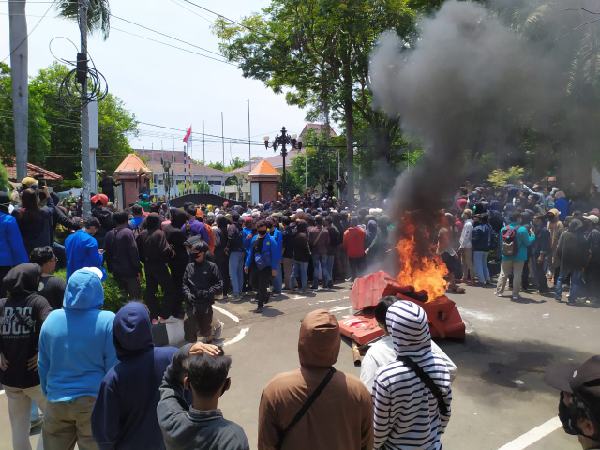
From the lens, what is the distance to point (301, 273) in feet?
36.9

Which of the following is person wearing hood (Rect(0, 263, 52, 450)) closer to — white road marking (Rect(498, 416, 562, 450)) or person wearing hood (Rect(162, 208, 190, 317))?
person wearing hood (Rect(162, 208, 190, 317))

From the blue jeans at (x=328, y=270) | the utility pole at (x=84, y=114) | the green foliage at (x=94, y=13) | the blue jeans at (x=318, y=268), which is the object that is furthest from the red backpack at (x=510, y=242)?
the green foliage at (x=94, y=13)

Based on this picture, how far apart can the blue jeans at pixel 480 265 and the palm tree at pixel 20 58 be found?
12.2m

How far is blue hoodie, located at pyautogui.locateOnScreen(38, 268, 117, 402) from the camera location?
128 inches

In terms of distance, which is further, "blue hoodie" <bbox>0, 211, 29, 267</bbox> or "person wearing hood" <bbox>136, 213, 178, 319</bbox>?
"person wearing hood" <bbox>136, 213, 178, 319</bbox>

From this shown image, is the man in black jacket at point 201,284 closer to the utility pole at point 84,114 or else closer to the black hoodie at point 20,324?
the black hoodie at point 20,324

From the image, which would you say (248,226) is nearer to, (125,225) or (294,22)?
(125,225)

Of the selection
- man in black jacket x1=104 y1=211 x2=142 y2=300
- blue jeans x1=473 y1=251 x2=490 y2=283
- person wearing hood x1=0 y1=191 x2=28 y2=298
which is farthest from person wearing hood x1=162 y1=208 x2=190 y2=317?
blue jeans x1=473 y1=251 x2=490 y2=283

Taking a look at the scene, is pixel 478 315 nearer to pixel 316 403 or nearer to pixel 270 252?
pixel 270 252

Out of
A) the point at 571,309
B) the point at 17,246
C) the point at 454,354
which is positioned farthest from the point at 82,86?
the point at 571,309

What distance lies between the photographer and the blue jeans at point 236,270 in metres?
10.3

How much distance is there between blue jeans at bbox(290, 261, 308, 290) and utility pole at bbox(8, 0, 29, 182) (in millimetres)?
→ 8188

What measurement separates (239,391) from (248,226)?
5169 mm

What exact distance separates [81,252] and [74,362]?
11.0ft
